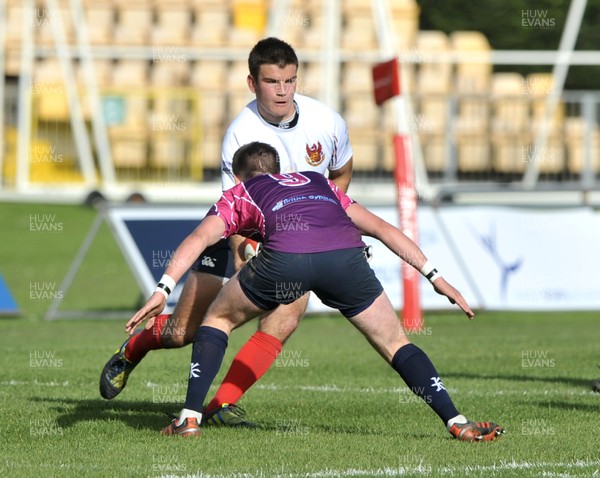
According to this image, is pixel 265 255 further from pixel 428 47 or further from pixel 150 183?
pixel 428 47

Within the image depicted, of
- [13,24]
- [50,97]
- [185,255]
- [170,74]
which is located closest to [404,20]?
[170,74]

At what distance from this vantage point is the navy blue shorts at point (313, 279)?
23.2 feet

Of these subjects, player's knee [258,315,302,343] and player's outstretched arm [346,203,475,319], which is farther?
player's knee [258,315,302,343]

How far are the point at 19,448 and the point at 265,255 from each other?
163 cm

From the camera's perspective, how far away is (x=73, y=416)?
8312 mm

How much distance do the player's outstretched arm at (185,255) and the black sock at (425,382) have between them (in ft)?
3.97

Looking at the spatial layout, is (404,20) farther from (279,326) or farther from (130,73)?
(279,326)

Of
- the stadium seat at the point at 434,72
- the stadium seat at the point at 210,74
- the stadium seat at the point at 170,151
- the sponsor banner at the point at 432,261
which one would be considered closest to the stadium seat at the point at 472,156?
the stadium seat at the point at 434,72

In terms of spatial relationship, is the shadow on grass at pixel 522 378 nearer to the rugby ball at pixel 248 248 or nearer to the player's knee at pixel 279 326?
the player's knee at pixel 279 326

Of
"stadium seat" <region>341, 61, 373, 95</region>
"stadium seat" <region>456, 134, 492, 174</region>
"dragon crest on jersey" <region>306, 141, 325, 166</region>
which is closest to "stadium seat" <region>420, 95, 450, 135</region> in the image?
"stadium seat" <region>456, 134, 492, 174</region>

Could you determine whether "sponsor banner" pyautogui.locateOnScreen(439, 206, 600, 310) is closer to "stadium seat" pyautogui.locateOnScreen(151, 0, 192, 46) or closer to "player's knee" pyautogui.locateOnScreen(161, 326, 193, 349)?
"player's knee" pyautogui.locateOnScreen(161, 326, 193, 349)

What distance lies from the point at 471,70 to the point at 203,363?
923 inches

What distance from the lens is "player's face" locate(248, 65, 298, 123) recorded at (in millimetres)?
7848

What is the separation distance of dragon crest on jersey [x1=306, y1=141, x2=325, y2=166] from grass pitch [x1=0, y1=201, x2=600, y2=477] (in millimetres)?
1569
